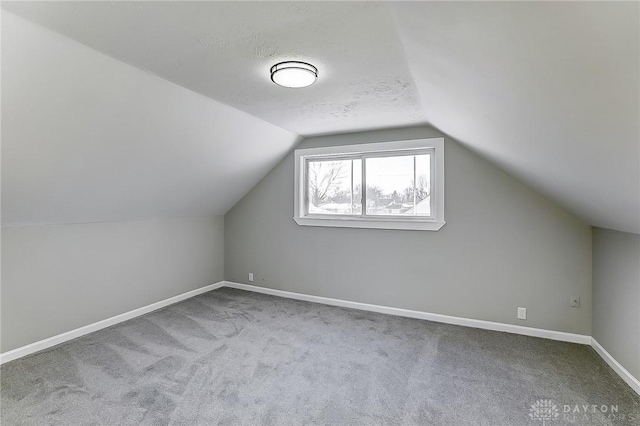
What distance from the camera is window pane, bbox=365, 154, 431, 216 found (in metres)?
3.69

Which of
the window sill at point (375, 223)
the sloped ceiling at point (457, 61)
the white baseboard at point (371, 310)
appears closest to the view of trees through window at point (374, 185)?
the window sill at point (375, 223)

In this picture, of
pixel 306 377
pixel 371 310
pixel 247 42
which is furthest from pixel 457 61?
pixel 371 310

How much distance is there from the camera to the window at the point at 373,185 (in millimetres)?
3592

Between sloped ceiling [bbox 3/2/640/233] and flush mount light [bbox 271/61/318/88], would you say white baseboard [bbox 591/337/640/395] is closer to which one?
sloped ceiling [bbox 3/2/640/233]

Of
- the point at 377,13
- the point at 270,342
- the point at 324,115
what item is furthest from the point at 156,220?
the point at 377,13

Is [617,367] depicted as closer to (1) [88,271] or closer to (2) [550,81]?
(2) [550,81]

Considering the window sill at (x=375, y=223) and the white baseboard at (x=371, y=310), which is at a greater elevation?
the window sill at (x=375, y=223)

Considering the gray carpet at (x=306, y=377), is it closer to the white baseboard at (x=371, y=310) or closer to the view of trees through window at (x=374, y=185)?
the white baseboard at (x=371, y=310)

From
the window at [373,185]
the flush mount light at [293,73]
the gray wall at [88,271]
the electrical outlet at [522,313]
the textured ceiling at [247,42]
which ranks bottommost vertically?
the electrical outlet at [522,313]

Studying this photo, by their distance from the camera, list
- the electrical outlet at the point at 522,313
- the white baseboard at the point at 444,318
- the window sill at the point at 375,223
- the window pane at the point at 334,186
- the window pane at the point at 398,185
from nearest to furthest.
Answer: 1. the white baseboard at the point at 444,318
2. the electrical outlet at the point at 522,313
3. the window sill at the point at 375,223
4. the window pane at the point at 398,185
5. the window pane at the point at 334,186

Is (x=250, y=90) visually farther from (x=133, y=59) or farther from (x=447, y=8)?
(x=447, y=8)

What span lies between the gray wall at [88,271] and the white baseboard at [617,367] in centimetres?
451

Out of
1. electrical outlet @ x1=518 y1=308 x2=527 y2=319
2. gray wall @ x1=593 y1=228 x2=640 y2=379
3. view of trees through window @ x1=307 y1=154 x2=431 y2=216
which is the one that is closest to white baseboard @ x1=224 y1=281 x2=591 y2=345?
electrical outlet @ x1=518 y1=308 x2=527 y2=319

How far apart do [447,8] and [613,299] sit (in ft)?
9.08
